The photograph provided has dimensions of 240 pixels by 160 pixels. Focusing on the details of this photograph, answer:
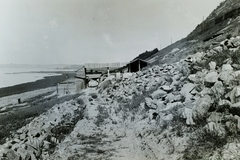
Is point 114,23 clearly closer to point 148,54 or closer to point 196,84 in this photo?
point 196,84

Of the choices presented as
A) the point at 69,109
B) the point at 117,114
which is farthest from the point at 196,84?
the point at 69,109

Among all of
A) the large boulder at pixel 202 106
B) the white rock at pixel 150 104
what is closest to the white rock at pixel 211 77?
the large boulder at pixel 202 106

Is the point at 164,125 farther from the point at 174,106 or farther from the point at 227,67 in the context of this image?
the point at 227,67

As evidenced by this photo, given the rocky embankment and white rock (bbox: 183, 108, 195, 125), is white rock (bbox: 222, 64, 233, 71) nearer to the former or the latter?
the rocky embankment

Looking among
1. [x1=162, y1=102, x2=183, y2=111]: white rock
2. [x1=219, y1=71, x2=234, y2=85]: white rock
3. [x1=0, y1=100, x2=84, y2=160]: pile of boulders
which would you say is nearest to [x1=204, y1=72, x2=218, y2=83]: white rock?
[x1=219, y1=71, x2=234, y2=85]: white rock

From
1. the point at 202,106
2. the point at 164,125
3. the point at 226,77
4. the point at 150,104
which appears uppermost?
the point at 226,77

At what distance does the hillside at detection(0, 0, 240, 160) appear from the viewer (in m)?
3.82

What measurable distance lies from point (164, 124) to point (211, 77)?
4.95ft

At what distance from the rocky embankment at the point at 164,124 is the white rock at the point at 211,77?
0.02 m

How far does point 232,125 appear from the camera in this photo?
364 cm

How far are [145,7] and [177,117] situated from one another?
10.1 feet

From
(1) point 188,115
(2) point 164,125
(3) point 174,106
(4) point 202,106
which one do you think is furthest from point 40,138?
(4) point 202,106

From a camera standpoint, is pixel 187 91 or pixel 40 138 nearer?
pixel 187 91

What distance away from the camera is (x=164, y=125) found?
4.88m
